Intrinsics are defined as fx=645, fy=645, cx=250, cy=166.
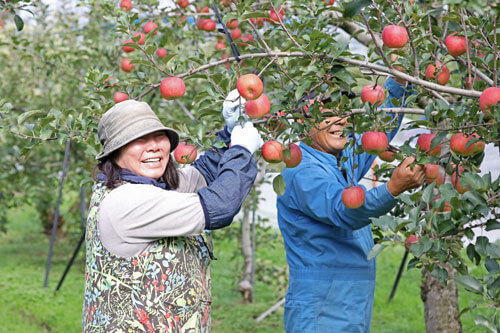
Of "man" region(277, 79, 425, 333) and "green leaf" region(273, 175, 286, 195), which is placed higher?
"green leaf" region(273, 175, 286, 195)

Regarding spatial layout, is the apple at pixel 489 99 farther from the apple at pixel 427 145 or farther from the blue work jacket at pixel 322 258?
the blue work jacket at pixel 322 258

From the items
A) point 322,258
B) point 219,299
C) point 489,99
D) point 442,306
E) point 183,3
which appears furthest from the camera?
point 219,299

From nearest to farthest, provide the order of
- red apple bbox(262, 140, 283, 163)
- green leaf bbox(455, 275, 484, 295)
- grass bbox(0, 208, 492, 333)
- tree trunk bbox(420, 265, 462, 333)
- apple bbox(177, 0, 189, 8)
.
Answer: green leaf bbox(455, 275, 484, 295)
red apple bbox(262, 140, 283, 163)
tree trunk bbox(420, 265, 462, 333)
apple bbox(177, 0, 189, 8)
grass bbox(0, 208, 492, 333)

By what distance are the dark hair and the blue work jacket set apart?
481 mm

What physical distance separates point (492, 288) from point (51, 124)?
5.26 feet

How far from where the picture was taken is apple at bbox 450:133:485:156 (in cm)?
179

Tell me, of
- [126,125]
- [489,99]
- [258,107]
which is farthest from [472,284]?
[126,125]

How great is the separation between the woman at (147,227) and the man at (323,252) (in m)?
0.41

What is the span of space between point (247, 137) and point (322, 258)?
63 cm

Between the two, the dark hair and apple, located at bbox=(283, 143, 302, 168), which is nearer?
the dark hair

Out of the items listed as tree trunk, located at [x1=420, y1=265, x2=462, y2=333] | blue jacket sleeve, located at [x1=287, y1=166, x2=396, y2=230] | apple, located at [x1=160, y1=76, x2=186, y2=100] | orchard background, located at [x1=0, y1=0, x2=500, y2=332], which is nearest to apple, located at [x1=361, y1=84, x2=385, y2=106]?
orchard background, located at [x1=0, y1=0, x2=500, y2=332]

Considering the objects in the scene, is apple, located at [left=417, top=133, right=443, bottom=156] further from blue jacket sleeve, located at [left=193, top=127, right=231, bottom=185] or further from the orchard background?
blue jacket sleeve, located at [left=193, top=127, right=231, bottom=185]

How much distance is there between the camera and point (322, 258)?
7.68 feet

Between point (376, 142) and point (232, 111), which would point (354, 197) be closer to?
Result: point (376, 142)
